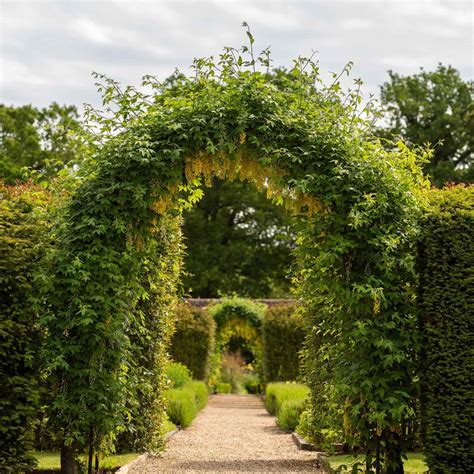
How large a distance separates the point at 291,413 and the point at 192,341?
7123 mm

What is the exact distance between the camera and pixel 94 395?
6500 mm

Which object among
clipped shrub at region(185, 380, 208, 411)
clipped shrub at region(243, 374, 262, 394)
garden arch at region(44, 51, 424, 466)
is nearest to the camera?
garden arch at region(44, 51, 424, 466)

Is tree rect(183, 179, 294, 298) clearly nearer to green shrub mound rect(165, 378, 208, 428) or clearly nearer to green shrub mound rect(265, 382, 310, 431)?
green shrub mound rect(265, 382, 310, 431)

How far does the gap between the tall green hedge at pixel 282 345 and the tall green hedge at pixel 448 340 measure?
12.8 meters

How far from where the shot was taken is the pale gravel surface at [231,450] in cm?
916

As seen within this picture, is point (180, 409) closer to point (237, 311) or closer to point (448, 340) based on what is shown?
point (448, 340)

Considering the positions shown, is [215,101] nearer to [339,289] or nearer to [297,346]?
[339,289]

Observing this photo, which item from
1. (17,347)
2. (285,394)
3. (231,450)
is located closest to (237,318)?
(285,394)

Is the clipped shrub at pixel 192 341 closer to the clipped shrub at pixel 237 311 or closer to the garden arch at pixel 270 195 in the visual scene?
the clipped shrub at pixel 237 311

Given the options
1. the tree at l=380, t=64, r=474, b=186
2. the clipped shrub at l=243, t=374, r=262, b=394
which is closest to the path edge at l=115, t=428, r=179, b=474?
the clipped shrub at l=243, t=374, r=262, b=394

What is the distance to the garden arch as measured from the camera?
644 centimetres

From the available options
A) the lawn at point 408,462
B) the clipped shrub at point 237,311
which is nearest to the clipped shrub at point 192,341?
the clipped shrub at point 237,311

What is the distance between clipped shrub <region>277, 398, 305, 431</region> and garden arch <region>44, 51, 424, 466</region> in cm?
579

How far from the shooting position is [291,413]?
500 inches
